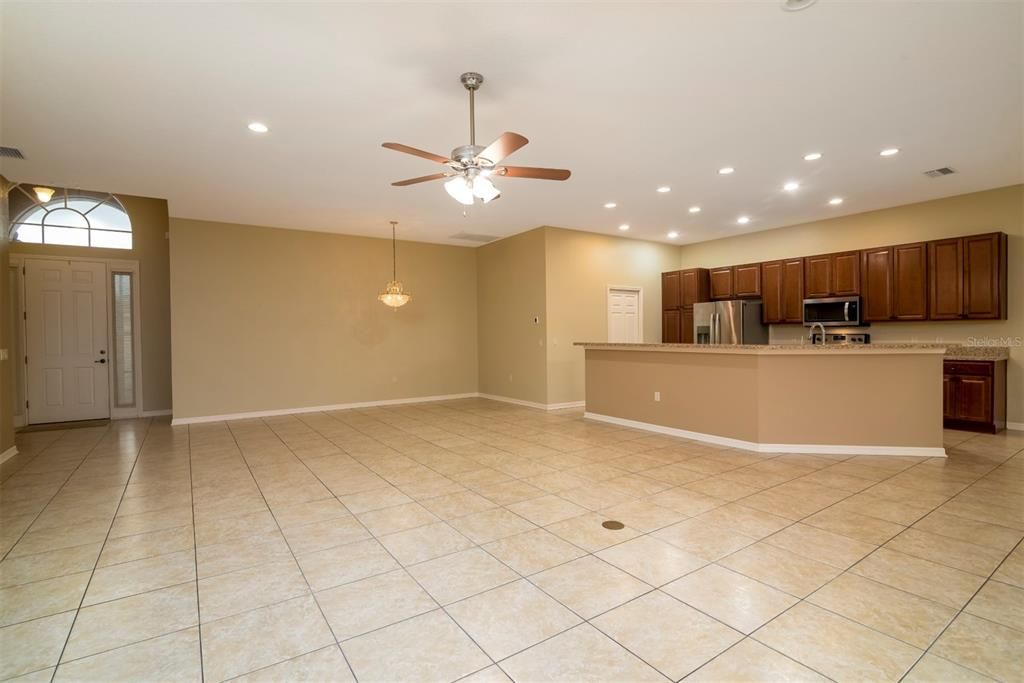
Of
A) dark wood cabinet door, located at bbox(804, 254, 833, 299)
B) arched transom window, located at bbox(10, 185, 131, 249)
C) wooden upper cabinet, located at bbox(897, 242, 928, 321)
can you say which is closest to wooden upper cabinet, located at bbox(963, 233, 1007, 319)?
wooden upper cabinet, located at bbox(897, 242, 928, 321)

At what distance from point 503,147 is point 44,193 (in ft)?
27.3

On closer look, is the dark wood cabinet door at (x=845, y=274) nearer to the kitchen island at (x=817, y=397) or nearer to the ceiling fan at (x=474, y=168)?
the kitchen island at (x=817, y=397)

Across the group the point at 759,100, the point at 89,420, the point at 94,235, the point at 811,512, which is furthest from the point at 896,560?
the point at 94,235

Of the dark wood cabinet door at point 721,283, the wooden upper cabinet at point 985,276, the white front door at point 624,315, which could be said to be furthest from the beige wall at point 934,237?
the white front door at point 624,315

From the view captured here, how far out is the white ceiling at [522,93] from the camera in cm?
256

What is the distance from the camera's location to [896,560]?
8.36 ft

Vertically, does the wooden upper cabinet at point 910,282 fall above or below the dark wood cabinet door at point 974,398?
above

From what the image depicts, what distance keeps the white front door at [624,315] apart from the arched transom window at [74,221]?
834 centimetres

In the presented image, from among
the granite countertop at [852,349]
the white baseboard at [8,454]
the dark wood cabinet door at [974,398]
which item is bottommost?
the white baseboard at [8,454]

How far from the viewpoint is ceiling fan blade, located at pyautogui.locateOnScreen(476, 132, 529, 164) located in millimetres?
2670

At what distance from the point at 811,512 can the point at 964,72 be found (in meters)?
3.15

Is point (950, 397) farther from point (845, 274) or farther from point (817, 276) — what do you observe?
point (817, 276)

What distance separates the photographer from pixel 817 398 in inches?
191

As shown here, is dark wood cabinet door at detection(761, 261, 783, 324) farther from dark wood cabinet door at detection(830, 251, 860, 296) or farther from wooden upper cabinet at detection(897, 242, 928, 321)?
wooden upper cabinet at detection(897, 242, 928, 321)
